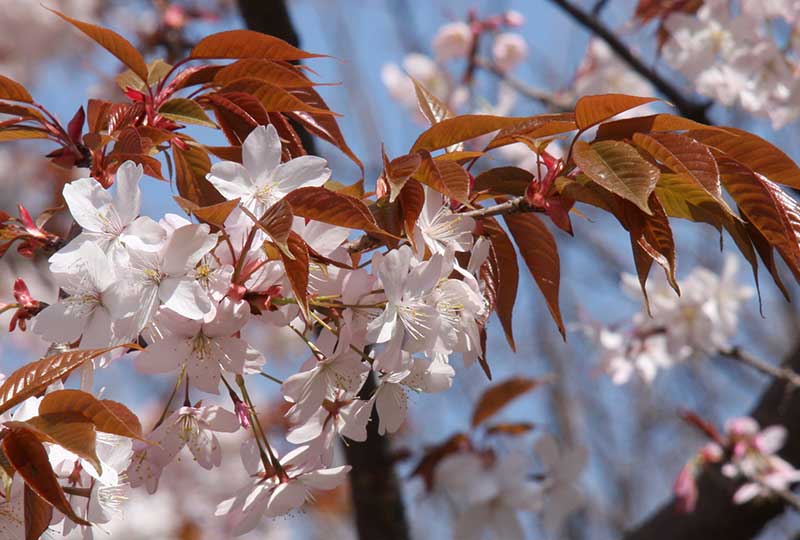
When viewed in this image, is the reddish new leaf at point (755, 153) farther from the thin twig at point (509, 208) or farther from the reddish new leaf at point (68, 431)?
the reddish new leaf at point (68, 431)

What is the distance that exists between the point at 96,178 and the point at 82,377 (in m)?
0.18

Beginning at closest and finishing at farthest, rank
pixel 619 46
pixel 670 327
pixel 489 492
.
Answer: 1. pixel 489 492
2. pixel 619 46
3. pixel 670 327

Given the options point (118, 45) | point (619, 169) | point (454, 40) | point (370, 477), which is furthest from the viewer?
point (454, 40)

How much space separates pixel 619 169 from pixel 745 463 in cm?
154

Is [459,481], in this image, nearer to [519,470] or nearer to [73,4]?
[519,470]

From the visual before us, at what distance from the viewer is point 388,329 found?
29.3 inches

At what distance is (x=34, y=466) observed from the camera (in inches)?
25.0

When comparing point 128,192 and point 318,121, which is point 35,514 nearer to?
point 128,192

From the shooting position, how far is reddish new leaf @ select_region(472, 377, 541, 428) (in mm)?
1509

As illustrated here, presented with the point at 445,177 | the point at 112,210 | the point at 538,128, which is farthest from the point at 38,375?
the point at 538,128

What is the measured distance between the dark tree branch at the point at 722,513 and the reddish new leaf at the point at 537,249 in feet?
4.29

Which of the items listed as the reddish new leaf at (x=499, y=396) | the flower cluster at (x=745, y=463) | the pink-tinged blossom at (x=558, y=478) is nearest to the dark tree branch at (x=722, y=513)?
the flower cluster at (x=745, y=463)

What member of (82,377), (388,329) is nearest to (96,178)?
(82,377)

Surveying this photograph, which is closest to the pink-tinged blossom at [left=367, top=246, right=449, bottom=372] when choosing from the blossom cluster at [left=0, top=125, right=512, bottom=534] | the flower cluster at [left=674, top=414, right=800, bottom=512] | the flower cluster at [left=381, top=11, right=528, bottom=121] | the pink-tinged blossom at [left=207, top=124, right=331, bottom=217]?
the blossom cluster at [left=0, top=125, right=512, bottom=534]
